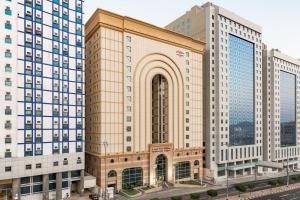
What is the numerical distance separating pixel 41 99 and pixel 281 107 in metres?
106

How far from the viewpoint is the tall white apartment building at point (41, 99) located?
181 ft

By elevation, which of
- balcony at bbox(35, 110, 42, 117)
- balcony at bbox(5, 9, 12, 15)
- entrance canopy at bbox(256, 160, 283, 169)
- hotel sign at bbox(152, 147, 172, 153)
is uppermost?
balcony at bbox(5, 9, 12, 15)

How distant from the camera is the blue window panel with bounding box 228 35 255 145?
3841 inches

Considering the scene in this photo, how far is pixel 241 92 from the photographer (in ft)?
332

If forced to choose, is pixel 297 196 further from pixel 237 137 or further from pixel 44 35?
pixel 44 35

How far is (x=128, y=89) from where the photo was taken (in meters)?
74.4

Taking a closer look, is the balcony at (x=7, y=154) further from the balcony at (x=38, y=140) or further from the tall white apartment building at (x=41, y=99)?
the balcony at (x=38, y=140)

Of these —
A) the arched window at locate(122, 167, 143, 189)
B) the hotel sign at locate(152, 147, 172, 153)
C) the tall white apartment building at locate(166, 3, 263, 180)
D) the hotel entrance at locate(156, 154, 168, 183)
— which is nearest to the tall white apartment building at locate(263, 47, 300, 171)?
the tall white apartment building at locate(166, 3, 263, 180)

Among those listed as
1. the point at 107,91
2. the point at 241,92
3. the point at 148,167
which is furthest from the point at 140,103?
the point at 241,92

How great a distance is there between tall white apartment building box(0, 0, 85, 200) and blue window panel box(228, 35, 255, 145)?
57950 millimetres

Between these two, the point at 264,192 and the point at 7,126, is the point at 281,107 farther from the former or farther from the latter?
the point at 7,126

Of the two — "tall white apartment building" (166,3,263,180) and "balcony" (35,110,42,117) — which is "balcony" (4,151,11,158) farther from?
"tall white apartment building" (166,3,263,180)

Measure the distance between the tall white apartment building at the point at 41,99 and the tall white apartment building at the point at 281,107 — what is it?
85.9 metres

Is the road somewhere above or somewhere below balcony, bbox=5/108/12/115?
below
